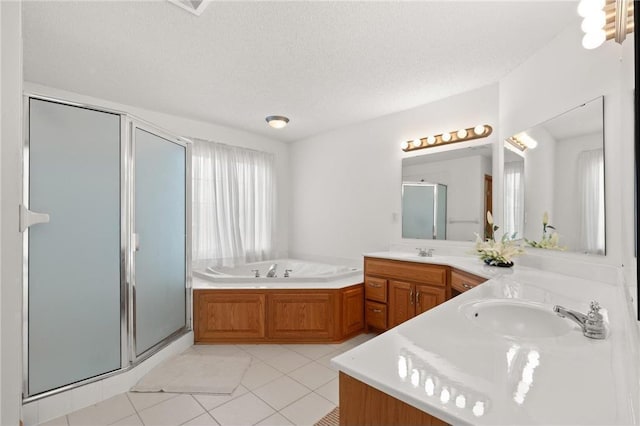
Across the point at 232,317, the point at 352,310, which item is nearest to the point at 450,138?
the point at 352,310

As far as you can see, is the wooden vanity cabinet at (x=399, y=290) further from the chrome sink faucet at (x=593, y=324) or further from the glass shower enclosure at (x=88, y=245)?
the glass shower enclosure at (x=88, y=245)

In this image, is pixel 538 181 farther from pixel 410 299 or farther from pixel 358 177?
pixel 358 177

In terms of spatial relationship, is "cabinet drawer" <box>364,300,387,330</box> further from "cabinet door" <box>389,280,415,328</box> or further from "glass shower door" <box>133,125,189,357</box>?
"glass shower door" <box>133,125,189,357</box>

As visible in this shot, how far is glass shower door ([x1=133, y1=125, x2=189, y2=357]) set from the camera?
2.27m

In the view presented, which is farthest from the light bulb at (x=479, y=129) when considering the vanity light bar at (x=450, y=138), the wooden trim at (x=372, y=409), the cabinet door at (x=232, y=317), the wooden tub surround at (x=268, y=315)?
the wooden trim at (x=372, y=409)

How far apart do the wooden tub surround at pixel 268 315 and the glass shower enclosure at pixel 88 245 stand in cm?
46

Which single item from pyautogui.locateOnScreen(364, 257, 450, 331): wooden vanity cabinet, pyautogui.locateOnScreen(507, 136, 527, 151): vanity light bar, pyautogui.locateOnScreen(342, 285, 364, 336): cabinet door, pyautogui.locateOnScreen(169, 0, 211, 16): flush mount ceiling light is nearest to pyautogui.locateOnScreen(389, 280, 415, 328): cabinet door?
pyautogui.locateOnScreen(364, 257, 450, 331): wooden vanity cabinet

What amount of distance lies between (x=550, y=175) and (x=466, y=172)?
3.25 ft

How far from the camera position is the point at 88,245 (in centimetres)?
196

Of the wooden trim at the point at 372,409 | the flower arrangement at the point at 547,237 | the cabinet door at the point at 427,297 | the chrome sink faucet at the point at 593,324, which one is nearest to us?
the wooden trim at the point at 372,409

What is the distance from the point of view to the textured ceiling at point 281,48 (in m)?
1.76

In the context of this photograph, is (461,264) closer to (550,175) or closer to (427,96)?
(550,175)

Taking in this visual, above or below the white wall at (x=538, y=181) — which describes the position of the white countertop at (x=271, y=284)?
below

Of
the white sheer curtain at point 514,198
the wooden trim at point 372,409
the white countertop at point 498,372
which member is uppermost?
the white sheer curtain at point 514,198
